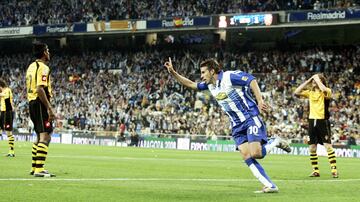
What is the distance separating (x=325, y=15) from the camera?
49312 millimetres

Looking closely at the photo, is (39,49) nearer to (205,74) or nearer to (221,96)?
(205,74)

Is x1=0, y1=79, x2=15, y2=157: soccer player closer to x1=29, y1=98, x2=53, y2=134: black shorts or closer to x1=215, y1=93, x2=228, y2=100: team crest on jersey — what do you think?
x1=29, y1=98, x2=53, y2=134: black shorts

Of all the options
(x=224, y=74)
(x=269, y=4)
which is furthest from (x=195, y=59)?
(x=224, y=74)

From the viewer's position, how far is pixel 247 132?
41.3 ft

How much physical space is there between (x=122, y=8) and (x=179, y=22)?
710cm

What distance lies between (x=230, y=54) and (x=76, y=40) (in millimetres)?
17667

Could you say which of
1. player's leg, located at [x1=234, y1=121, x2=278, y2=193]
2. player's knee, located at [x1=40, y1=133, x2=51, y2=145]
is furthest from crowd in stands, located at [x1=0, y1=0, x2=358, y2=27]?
player's leg, located at [x1=234, y1=121, x2=278, y2=193]

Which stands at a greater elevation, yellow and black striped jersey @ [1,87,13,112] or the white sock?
the white sock

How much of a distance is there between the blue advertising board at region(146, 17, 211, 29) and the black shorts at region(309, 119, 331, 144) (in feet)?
118

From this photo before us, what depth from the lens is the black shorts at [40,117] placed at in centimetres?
1581

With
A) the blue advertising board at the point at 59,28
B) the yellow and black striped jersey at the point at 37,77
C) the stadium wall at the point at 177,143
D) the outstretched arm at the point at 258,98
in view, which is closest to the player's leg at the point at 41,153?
the yellow and black striped jersey at the point at 37,77

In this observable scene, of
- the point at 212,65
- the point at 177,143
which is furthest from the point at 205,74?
the point at 177,143

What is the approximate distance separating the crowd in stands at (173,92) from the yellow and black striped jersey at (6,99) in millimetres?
19240

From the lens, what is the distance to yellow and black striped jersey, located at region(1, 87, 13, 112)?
1044 inches
